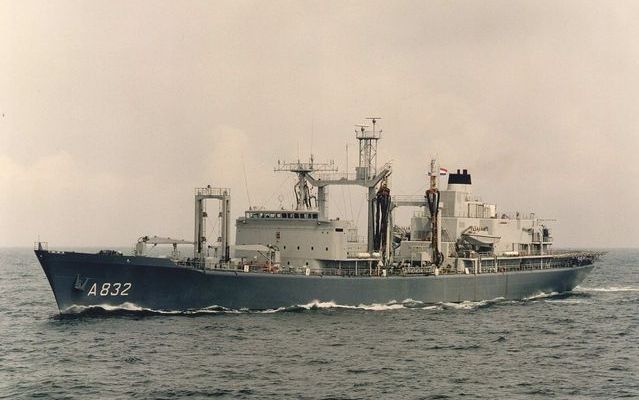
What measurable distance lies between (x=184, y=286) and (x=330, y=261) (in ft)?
34.0

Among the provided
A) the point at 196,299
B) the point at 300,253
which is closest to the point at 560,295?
the point at 300,253

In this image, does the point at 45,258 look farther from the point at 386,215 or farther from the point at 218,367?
the point at 386,215

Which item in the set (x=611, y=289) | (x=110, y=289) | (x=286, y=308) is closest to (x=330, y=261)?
(x=286, y=308)

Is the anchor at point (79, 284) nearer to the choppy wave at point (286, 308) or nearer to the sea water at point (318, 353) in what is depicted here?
the choppy wave at point (286, 308)

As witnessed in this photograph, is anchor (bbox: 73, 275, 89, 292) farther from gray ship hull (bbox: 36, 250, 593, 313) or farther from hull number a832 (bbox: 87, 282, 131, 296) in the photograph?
hull number a832 (bbox: 87, 282, 131, 296)

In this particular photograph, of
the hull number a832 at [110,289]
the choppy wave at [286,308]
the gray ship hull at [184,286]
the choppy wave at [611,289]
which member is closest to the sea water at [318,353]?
the choppy wave at [286,308]

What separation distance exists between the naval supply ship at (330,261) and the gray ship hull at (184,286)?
0.06 m

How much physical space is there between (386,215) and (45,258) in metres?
22.2

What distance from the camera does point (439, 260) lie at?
179ft

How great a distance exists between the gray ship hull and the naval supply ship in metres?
0.06

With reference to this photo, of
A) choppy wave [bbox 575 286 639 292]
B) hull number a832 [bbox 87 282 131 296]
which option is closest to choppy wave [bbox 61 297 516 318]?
hull number a832 [bbox 87 282 131 296]

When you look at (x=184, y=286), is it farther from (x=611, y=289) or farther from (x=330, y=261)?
(x=611, y=289)

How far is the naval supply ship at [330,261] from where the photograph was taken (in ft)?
136

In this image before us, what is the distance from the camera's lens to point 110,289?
41.3m
